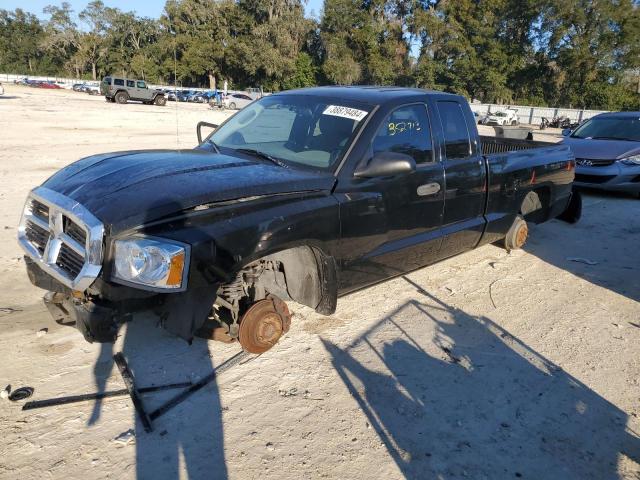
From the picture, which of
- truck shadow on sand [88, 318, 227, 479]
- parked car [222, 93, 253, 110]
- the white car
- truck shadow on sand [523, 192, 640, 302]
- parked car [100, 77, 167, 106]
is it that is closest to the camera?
truck shadow on sand [88, 318, 227, 479]

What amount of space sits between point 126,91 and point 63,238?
40.0 meters

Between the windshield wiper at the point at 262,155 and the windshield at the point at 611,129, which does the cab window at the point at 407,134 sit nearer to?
the windshield wiper at the point at 262,155

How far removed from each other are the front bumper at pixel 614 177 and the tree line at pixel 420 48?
54.8 meters

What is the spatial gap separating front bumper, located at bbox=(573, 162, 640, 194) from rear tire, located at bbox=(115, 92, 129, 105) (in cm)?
3703

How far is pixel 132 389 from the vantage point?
2.97 m

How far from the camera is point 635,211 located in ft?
27.7

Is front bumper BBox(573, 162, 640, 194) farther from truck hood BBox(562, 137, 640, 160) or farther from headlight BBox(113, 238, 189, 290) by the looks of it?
headlight BBox(113, 238, 189, 290)

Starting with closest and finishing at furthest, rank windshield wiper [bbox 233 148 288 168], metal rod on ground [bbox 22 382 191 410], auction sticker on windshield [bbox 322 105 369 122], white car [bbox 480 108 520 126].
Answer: metal rod on ground [bbox 22 382 191 410] < windshield wiper [bbox 233 148 288 168] < auction sticker on windshield [bbox 322 105 369 122] < white car [bbox 480 108 520 126]

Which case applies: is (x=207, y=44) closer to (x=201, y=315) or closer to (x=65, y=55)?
(x=65, y=55)

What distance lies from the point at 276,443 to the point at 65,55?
106175 mm

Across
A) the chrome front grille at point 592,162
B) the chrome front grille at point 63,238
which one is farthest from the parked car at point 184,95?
the chrome front grille at point 63,238

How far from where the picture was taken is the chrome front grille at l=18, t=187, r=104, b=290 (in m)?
2.58

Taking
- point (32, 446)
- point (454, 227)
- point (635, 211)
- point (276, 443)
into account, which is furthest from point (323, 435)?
point (635, 211)

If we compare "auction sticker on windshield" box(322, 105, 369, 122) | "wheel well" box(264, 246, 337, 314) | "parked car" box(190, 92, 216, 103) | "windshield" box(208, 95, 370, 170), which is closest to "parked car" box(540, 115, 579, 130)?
"parked car" box(190, 92, 216, 103)
